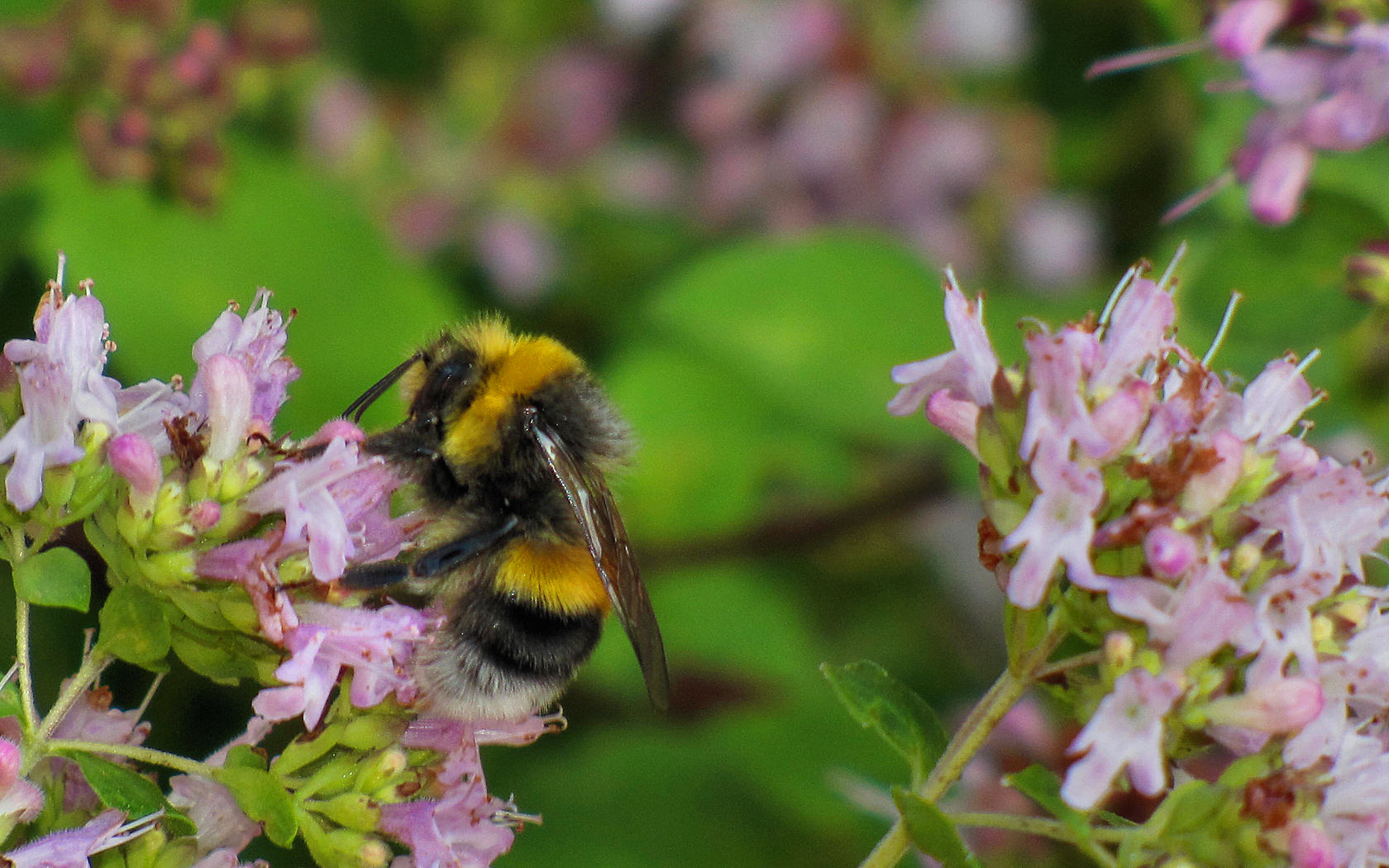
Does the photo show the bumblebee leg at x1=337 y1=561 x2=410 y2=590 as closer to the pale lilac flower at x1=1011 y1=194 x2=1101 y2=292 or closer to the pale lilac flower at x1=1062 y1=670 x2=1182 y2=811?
the pale lilac flower at x1=1062 y1=670 x2=1182 y2=811

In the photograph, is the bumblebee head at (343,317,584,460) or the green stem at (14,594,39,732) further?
the bumblebee head at (343,317,584,460)

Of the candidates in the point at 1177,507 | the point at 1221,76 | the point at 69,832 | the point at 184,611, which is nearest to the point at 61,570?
A: the point at 184,611

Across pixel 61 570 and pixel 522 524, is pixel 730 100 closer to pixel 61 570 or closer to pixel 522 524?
pixel 522 524

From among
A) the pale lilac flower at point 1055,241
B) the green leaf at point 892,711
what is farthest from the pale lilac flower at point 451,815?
the pale lilac flower at point 1055,241

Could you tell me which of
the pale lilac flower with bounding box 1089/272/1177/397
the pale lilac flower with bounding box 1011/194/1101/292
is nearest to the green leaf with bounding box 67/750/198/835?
the pale lilac flower with bounding box 1089/272/1177/397

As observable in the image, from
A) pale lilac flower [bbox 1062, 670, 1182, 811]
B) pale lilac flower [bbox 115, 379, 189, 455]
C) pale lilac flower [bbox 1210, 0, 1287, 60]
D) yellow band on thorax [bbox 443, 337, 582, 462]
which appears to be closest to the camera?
pale lilac flower [bbox 1062, 670, 1182, 811]

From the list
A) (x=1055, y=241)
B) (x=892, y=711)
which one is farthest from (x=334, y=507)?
(x=1055, y=241)

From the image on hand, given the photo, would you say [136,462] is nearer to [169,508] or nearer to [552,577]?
[169,508]
